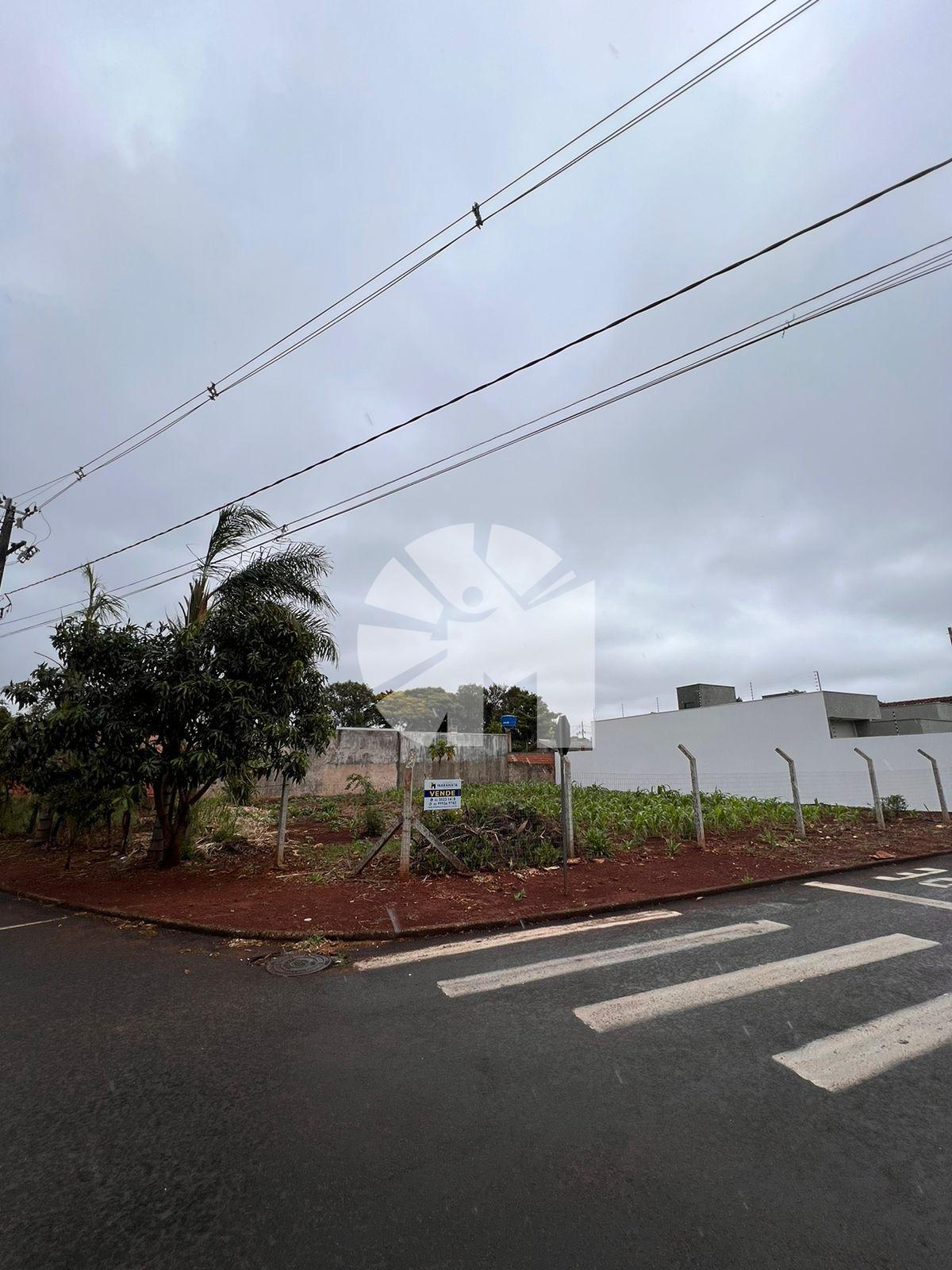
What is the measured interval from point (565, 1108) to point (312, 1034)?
178 cm

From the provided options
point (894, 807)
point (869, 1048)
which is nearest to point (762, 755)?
point (894, 807)

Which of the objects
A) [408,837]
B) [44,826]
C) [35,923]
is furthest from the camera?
[44,826]

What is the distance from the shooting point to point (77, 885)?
8.82m

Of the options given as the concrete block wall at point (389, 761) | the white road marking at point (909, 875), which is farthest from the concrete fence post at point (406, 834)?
the concrete block wall at point (389, 761)

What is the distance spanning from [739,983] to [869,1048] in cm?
116

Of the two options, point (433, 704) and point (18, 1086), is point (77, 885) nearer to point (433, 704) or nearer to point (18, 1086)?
point (18, 1086)

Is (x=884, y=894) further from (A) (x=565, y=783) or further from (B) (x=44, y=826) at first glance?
(B) (x=44, y=826)

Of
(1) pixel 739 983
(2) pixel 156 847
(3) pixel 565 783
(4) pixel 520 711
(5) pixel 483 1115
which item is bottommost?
(5) pixel 483 1115

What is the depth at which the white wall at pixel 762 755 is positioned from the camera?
1700 cm

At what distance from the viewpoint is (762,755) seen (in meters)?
22.4

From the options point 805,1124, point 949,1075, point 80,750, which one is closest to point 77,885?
point 80,750

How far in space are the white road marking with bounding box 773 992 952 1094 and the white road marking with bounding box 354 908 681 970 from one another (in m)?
2.78

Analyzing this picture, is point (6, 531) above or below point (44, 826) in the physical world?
above

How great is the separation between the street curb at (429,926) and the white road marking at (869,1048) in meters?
3.34
